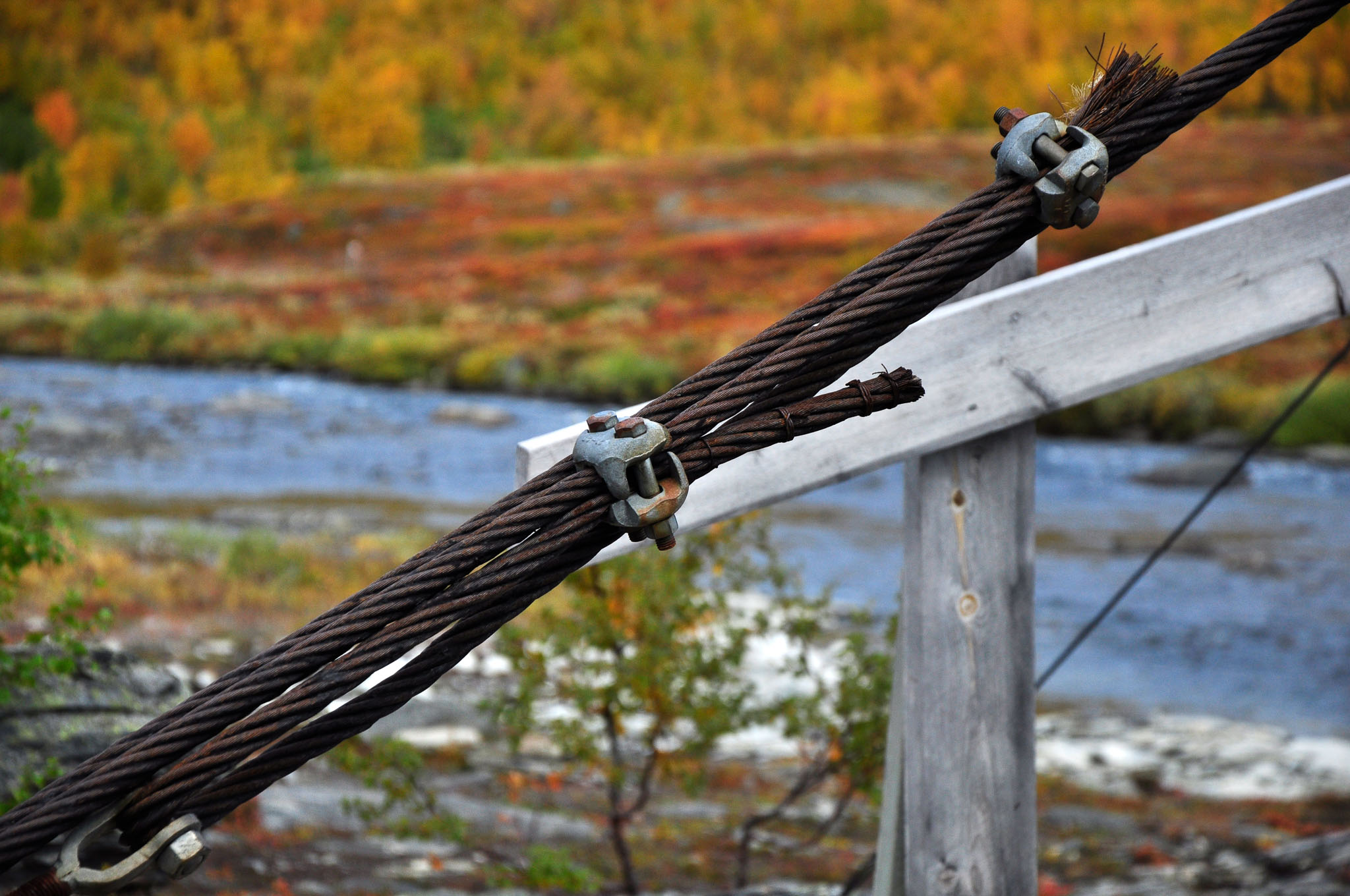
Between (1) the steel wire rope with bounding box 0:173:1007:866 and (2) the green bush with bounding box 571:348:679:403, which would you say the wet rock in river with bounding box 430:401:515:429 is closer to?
(2) the green bush with bounding box 571:348:679:403

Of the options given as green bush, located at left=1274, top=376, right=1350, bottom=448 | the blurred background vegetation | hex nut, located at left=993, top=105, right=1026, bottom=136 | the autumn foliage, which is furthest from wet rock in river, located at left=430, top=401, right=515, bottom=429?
hex nut, located at left=993, top=105, right=1026, bottom=136

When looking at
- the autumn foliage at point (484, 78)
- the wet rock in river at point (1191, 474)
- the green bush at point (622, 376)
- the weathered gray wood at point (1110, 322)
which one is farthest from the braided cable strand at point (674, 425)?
the autumn foliage at point (484, 78)

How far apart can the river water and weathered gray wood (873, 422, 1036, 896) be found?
4.97m

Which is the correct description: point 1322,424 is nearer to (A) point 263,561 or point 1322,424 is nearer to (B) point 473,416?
(B) point 473,416

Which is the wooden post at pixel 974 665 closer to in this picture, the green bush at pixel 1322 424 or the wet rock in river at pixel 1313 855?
the wet rock in river at pixel 1313 855

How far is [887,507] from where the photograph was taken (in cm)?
1122

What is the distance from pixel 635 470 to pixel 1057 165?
15.1 inches

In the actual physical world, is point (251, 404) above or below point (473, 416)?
below

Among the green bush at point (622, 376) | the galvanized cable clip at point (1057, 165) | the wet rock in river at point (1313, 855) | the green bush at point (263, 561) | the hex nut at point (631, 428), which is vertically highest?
the green bush at point (622, 376)

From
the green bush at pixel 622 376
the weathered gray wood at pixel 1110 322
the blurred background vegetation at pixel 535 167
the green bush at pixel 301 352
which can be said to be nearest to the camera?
the weathered gray wood at pixel 1110 322

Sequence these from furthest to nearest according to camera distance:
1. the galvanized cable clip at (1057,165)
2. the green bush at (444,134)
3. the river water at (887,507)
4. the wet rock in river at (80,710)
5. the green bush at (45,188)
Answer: the green bush at (444,134)
the green bush at (45,188)
the river water at (887,507)
the wet rock in river at (80,710)
the galvanized cable clip at (1057,165)

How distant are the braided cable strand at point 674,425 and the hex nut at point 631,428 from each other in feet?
0.07

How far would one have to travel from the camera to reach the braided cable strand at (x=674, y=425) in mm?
688

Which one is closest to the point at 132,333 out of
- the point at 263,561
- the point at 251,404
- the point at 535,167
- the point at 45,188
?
the point at 251,404
